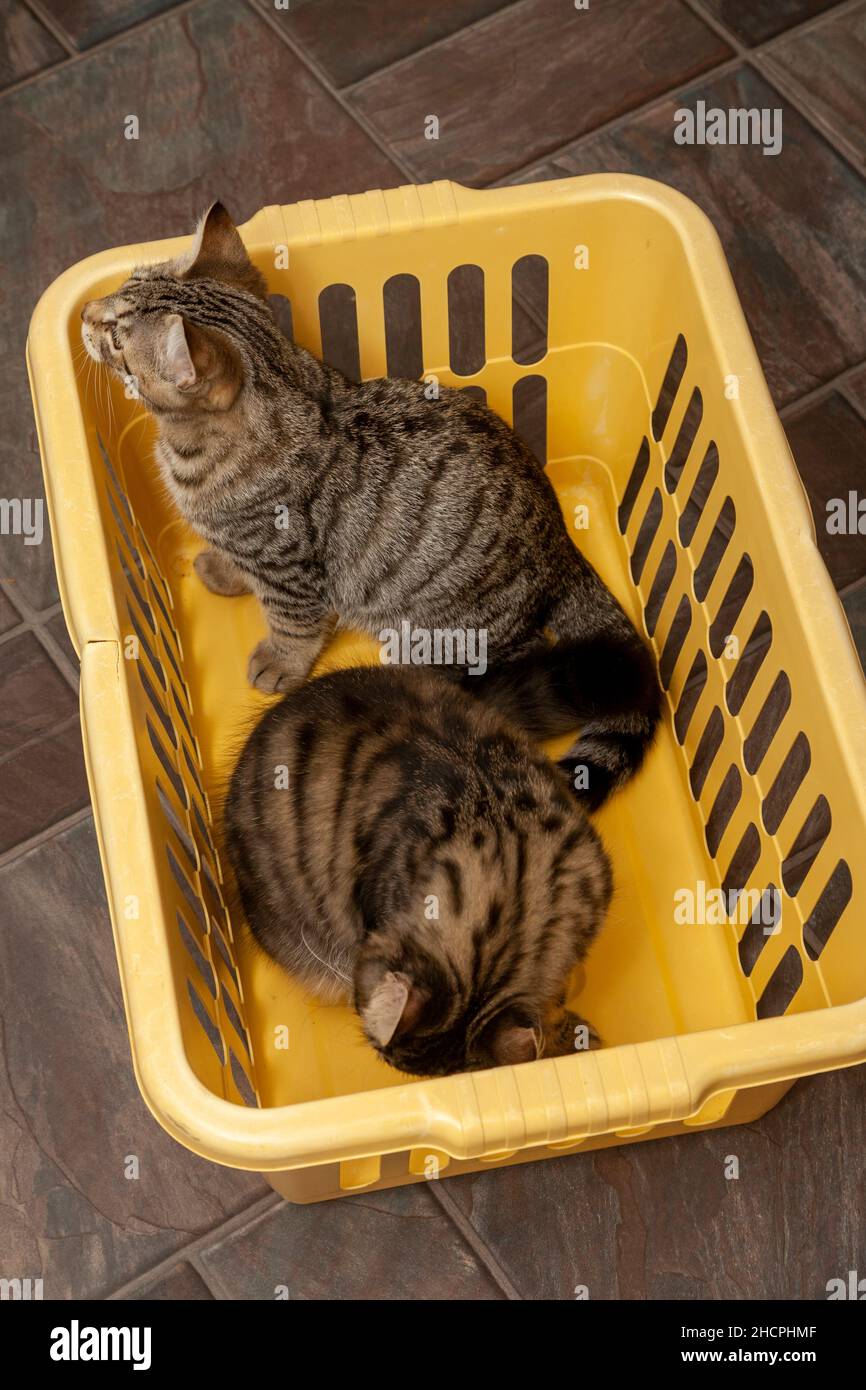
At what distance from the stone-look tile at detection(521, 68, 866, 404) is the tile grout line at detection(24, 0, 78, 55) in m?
0.83

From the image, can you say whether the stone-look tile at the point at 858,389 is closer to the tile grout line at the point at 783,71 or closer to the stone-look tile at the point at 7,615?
the tile grout line at the point at 783,71

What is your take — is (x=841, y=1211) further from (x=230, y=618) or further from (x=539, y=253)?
(x=539, y=253)

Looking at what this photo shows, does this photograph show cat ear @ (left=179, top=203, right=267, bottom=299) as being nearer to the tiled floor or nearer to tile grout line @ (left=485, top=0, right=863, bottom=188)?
the tiled floor

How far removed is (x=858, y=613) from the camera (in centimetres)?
188

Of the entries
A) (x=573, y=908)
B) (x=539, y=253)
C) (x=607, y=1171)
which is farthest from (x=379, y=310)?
(x=607, y=1171)

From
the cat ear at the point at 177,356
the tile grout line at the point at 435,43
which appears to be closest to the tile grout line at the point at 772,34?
the tile grout line at the point at 435,43

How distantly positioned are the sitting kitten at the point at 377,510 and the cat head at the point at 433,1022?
1.42 feet

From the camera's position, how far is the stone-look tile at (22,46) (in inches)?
88.0

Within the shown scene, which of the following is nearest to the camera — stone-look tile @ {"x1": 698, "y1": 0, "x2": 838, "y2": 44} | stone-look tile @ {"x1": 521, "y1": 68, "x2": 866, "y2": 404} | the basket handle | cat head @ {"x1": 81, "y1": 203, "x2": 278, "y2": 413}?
the basket handle

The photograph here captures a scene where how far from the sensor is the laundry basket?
108cm

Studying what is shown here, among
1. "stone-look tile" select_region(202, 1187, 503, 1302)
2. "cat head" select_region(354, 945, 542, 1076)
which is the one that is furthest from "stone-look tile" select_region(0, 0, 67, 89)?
"stone-look tile" select_region(202, 1187, 503, 1302)

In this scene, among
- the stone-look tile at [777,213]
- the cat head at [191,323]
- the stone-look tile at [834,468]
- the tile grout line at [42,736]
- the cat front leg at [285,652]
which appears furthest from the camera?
the stone-look tile at [777,213]

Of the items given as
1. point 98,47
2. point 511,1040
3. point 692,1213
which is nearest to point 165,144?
point 98,47
